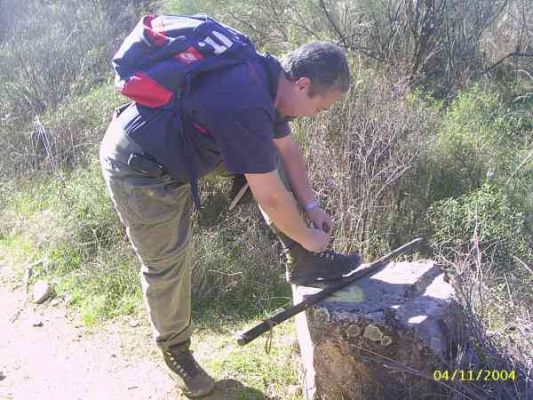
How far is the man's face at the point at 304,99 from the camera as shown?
212 cm

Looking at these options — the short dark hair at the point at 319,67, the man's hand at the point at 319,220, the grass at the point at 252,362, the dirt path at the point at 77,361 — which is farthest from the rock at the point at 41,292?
the short dark hair at the point at 319,67

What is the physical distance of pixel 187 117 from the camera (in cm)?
210

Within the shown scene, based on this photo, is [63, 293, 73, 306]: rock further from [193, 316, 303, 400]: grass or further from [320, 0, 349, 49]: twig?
[320, 0, 349, 49]: twig

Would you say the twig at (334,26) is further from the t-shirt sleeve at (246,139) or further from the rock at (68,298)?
the t-shirt sleeve at (246,139)

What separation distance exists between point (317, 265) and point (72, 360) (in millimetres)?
1547

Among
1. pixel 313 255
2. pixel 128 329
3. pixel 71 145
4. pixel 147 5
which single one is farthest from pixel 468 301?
pixel 147 5

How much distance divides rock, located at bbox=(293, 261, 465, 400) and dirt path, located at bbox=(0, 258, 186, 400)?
84 cm

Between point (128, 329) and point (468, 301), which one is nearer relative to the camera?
point (468, 301)

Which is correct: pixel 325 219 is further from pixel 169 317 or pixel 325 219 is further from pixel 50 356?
pixel 50 356

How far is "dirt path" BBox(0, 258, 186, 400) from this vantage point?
114 inches

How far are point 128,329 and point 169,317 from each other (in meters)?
0.78

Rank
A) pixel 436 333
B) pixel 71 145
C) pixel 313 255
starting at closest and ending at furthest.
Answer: pixel 436 333
pixel 313 255
pixel 71 145

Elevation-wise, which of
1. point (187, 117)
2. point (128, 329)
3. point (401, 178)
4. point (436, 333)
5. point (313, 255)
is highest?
point (187, 117)

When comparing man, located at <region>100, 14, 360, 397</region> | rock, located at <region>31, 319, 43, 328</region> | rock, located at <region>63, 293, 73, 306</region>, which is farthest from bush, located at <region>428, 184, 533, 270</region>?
rock, located at <region>31, 319, 43, 328</region>
